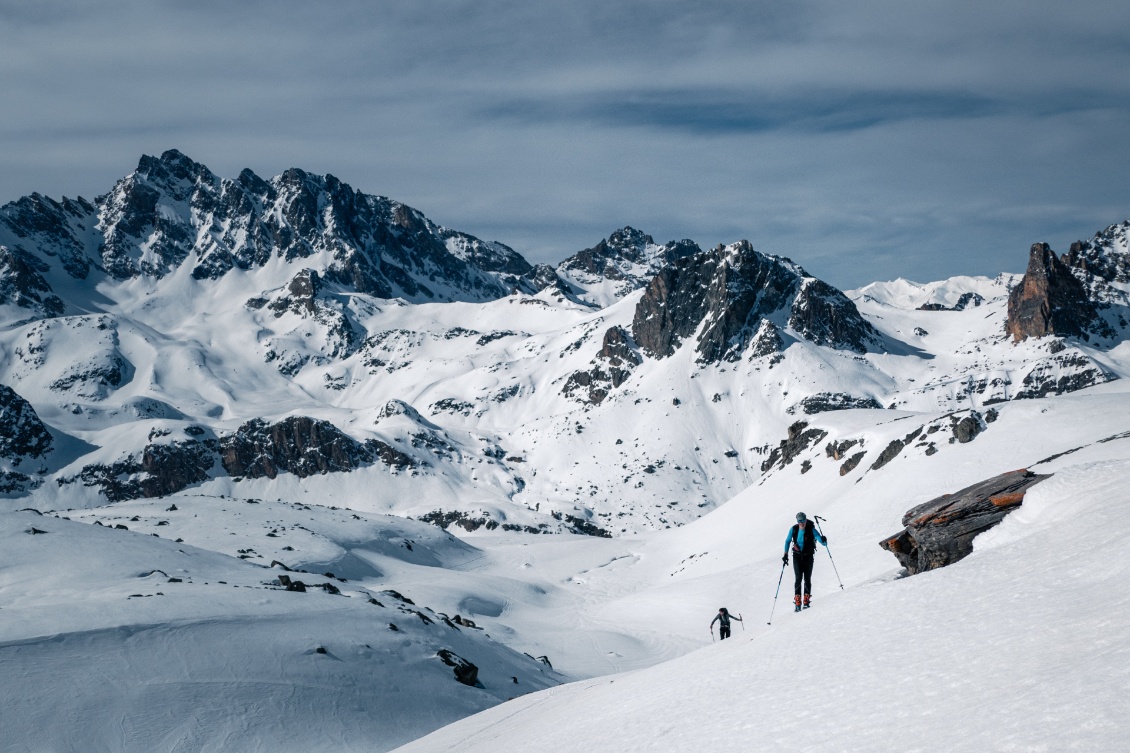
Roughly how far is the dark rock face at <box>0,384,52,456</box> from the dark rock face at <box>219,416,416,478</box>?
40.4 meters

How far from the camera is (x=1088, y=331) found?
198 m

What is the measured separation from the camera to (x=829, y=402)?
604 feet

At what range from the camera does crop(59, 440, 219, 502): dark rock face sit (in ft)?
611

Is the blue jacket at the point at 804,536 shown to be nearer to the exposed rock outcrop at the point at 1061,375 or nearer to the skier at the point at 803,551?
the skier at the point at 803,551

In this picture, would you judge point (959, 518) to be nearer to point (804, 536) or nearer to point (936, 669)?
point (804, 536)

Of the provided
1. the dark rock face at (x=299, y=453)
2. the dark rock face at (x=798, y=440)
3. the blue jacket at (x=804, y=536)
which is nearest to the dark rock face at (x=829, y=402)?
the dark rock face at (x=798, y=440)

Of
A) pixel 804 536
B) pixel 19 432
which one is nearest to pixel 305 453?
pixel 19 432

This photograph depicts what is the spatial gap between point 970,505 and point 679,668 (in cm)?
740

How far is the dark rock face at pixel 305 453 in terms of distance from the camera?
192 metres

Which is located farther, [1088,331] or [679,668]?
[1088,331]

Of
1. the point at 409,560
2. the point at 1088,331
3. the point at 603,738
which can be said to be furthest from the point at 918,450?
the point at 1088,331

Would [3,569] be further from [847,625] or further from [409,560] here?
[409,560]

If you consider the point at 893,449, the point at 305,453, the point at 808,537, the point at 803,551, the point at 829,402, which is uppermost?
the point at 305,453

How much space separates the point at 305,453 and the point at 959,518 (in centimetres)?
19154
